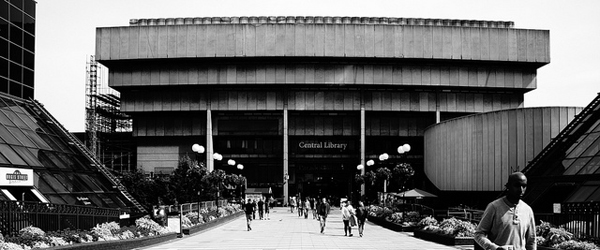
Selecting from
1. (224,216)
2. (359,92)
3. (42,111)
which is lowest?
(224,216)

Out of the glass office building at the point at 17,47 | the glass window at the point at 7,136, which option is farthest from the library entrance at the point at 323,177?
the glass window at the point at 7,136

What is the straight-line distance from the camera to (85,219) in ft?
74.1

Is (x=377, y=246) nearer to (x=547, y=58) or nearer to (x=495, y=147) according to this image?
(x=495, y=147)

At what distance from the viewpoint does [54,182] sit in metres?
25.1

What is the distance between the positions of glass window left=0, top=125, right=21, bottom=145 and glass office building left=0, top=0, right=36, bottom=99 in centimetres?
524

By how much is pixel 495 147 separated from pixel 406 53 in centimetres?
3310

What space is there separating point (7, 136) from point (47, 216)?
21.7 ft

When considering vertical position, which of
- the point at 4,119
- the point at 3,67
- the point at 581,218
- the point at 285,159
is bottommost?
the point at 581,218

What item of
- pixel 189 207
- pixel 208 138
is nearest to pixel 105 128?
pixel 208 138

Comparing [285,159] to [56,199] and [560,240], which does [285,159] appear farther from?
[560,240]

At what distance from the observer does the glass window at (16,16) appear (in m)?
31.5

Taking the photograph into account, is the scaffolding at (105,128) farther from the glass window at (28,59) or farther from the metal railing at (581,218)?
the metal railing at (581,218)

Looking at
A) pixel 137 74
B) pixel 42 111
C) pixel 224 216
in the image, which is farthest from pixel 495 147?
pixel 137 74

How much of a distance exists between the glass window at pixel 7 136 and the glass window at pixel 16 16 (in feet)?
26.4
